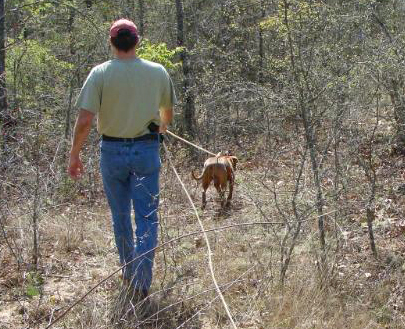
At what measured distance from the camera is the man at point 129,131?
395 centimetres

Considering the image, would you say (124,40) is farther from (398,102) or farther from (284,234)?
(398,102)

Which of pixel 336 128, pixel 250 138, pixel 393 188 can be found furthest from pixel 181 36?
pixel 336 128

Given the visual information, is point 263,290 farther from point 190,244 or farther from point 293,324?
point 190,244

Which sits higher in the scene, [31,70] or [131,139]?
[31,70]

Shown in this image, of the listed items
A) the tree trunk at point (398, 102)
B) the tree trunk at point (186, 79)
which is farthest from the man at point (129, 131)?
the tree trunk at point (186, 79)

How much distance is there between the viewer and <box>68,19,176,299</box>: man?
3953mm

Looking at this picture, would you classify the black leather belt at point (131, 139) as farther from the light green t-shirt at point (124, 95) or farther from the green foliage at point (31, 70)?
the green foliage at point (31, 70)

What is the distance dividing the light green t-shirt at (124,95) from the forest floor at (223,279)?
0.79m

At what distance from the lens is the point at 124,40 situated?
3.99 metres

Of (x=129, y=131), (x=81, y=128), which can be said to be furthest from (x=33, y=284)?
(x=129, y=131)

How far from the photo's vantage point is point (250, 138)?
42.1ft

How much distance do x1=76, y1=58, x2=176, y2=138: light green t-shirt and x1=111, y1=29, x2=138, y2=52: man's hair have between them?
9 cm

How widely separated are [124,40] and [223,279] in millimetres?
1866

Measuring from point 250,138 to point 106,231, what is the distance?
7202 millimetres
